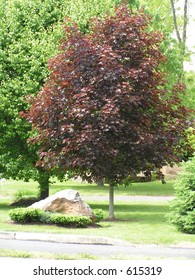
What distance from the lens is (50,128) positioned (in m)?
20.2

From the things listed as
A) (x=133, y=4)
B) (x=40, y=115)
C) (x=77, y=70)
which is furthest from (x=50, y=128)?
(x=133, y=4)

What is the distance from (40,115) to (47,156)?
135 centimetres

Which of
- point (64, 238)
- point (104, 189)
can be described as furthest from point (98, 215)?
point (104, 189)

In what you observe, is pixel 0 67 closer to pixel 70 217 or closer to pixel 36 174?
pixel 36 174

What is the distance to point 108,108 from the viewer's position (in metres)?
18.9

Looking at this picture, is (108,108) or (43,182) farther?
(43,182)

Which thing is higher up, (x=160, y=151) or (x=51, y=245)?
(x=160, y=151)

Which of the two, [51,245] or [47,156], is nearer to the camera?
[51,245]

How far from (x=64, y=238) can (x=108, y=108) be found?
16.6 feet

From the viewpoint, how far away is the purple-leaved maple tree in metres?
19.2

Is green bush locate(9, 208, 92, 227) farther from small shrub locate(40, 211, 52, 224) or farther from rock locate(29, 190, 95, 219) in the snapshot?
rock locate(29, 190, 95, 219)

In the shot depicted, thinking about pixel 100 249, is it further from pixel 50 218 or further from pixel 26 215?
pixel 26 215

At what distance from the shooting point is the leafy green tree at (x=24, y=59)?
24.6 m

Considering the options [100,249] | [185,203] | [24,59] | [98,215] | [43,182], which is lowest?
[100,249]
